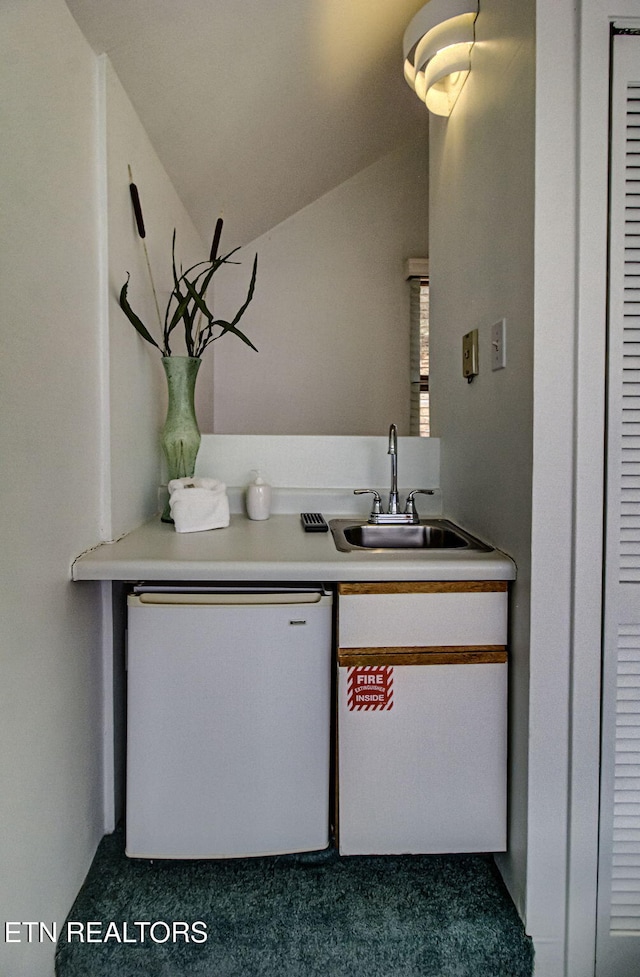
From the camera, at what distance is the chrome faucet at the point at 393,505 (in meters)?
1.77

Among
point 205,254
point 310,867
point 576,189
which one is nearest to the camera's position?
point 576,189

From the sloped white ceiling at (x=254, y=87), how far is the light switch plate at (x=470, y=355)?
3.55ft

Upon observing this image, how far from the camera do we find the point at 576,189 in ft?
3.63

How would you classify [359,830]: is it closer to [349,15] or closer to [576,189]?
[576,189]

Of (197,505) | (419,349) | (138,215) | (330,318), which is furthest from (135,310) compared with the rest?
(419,349)

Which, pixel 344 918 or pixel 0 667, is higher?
pixel 0 667

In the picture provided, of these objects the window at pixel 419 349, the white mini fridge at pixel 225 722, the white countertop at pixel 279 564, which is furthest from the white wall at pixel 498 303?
the window at pixel 419 349

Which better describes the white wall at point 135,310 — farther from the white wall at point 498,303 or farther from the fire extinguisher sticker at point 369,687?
the white wall at point 498,303

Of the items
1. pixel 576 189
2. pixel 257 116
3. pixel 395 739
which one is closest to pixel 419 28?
pixel 257 116

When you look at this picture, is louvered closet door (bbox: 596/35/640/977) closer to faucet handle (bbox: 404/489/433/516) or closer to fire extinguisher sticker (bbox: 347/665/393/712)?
fire extinguisher sticker (bbox: 347/665/393/712)

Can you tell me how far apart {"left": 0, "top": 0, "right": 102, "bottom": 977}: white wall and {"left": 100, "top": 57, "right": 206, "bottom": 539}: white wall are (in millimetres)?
64

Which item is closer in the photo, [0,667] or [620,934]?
[0,667]

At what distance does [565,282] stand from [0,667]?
1217 millimetres

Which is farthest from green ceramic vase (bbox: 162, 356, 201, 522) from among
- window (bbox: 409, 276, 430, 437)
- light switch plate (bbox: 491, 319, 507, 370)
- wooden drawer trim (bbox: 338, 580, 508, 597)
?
window (bbox: 409, 276, 430, 437)
